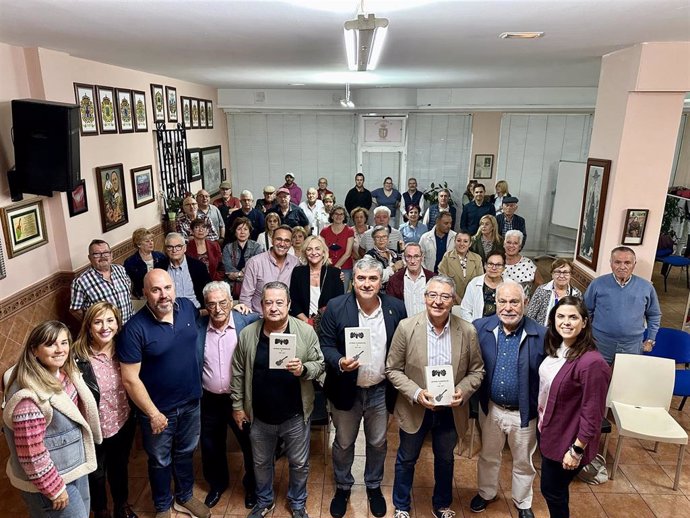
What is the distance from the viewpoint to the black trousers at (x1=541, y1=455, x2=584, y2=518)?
2.53 metres

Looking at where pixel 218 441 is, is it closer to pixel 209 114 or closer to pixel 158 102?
pixel 158 102

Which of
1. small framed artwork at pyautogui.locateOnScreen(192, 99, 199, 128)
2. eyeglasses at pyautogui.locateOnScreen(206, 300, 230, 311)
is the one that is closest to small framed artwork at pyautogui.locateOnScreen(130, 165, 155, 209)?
small framed artwork at pyautogui.locateOnScreen(192, 99, 199, 128)

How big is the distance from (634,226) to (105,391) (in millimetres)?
4261

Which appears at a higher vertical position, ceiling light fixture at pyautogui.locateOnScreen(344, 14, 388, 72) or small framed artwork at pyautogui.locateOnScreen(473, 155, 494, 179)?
ceiling light fixture at pyautogui.locateOnScreen(344, 14, 388, 72)

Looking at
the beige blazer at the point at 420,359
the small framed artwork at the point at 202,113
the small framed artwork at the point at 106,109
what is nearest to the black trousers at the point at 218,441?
the beige blazer at the point at 420,359

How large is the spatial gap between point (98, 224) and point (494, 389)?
4331 millimetres

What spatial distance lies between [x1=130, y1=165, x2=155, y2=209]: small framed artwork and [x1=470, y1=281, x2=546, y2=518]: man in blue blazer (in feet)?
15.5

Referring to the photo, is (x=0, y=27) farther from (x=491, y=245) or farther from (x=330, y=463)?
(x=491, y=245)

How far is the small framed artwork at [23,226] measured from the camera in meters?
3.84

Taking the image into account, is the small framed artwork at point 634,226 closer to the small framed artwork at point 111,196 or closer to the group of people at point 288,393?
the group of people at point 288,393

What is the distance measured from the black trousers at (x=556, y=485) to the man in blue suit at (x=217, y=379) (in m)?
1.75

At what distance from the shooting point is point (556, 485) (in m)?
2.56

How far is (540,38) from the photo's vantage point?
3.62m

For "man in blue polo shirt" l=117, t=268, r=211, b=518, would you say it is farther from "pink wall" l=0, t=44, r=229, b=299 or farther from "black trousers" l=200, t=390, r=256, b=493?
"pink wall" l=0, t=44, r=229, b=299
